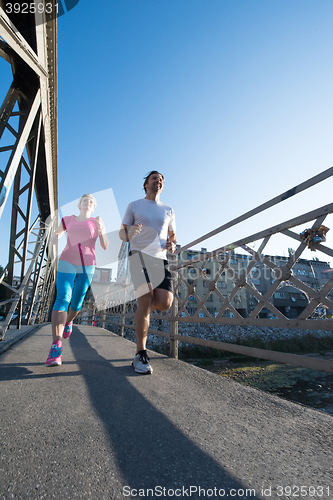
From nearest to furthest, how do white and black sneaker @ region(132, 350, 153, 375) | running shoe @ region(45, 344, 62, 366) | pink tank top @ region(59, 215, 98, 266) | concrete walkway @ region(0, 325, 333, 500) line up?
1. concrete walkway @ region(0, 325, 333, 500)
2. white and black sneaker @ region(132, 350, 153, 375)
3. running shoe @ region(45, 344, 62, 366)
4. pink tank top @ region(59, 215, 98, 266)

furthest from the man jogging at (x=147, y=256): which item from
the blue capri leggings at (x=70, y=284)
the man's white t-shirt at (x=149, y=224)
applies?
the blue capri leggings at (x=70, y=284)

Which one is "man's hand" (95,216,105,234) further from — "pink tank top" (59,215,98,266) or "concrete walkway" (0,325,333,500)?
"concrete walkway" (0,325,333,500)

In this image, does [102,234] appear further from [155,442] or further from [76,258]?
[155,442]

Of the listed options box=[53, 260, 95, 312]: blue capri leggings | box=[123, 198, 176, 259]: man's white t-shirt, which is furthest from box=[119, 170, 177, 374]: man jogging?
box=[53, 260, 95, 312]: blue capri leggings

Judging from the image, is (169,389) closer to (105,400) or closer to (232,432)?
(105,400)

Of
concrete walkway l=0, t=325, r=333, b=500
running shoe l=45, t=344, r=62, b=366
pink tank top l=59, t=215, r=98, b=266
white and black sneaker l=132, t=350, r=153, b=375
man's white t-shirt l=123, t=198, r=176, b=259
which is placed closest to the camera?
concrete walkway l=0, t=325, r=333, b=500

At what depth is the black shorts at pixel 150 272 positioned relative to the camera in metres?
2.43

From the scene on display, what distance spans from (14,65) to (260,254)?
4.91 m

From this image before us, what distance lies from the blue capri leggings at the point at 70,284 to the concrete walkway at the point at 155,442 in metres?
0.84

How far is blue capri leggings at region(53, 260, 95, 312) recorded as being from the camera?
2502mm

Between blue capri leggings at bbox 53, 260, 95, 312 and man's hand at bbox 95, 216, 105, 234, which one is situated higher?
man's hand at bbox 95, 216, 105, 234

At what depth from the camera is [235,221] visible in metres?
2.50

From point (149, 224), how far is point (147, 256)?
35cm

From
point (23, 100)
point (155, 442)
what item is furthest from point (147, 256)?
point (23, 100)
